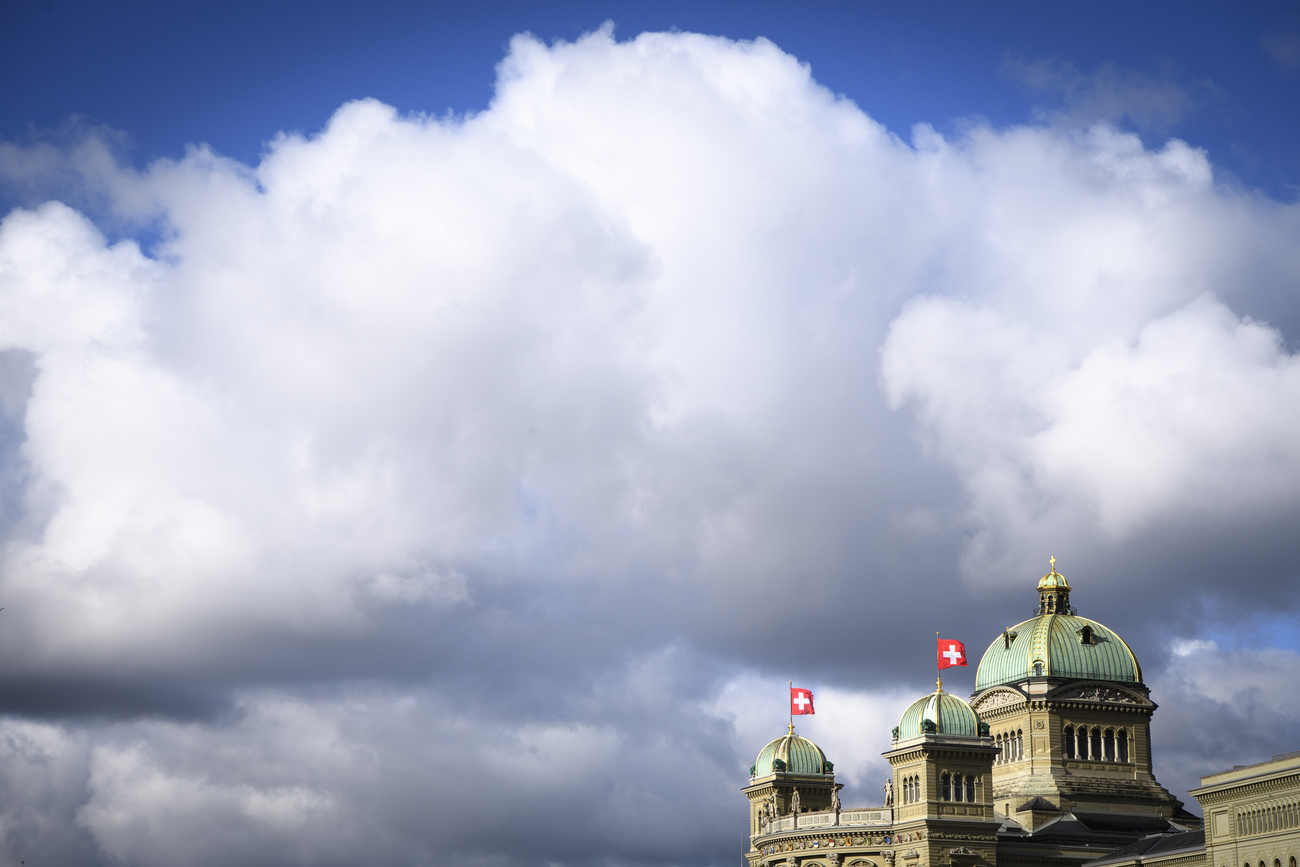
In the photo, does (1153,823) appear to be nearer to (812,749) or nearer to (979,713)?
(979,713)

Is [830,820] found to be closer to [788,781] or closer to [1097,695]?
[788,781]

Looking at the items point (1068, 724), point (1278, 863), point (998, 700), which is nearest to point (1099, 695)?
point (1068, 724)

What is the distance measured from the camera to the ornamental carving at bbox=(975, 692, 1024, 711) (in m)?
160

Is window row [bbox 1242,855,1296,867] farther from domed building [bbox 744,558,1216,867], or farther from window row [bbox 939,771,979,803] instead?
window row [bbox 939,771,979,803]

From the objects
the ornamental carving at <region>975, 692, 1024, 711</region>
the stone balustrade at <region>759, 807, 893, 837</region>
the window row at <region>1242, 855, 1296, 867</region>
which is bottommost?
the window row at <region>1242, 855, 1296, 867</region>

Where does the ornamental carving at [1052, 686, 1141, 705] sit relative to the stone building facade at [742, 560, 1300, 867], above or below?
above

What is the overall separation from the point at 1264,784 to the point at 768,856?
170ft

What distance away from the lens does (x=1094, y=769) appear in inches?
6166

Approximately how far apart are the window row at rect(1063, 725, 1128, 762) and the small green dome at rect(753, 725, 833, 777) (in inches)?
1017

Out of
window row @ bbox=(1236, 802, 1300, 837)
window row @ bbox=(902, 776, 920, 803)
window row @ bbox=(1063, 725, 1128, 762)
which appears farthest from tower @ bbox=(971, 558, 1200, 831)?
window row @ bbox=(1236, 802, 1300, 837)

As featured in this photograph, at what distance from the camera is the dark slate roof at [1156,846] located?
12900cm

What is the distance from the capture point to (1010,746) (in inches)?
6304

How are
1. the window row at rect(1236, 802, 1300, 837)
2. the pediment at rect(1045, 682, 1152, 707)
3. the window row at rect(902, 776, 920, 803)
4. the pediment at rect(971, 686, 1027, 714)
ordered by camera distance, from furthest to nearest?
the pediment at rect(971, 686, 1027, 714), the pediment at rect(1045, 682, 1152, 707), the window row at rect(902, 776, 920, 803), the window row at rect(1236, 802, 1300, 837)

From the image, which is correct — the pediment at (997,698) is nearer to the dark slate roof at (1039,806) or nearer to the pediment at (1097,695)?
the pediment at (1097,695)
